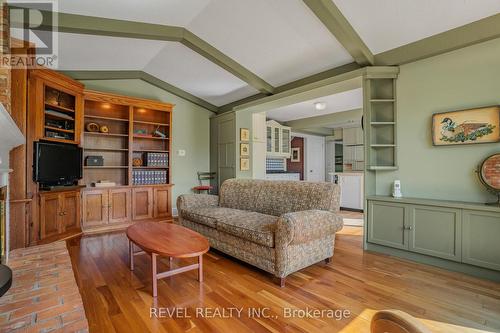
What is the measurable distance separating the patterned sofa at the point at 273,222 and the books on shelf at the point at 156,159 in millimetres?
1642

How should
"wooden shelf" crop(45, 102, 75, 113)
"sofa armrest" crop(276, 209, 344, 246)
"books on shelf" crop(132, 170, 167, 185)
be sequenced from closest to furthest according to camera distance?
1. "sofa armrest" crop(276, 209, 344, 246)
2. "wooden shelf" crop(45, 102, 75, 113)
3. "books on shelf" crop(132, 170, 167, 185)

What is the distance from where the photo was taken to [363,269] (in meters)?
2.63

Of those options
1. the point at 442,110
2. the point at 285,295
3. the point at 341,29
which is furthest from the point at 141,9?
the point at 442,110

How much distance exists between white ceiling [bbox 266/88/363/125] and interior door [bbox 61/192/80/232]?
4501mm

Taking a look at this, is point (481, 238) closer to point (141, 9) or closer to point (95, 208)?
point (141, 9)

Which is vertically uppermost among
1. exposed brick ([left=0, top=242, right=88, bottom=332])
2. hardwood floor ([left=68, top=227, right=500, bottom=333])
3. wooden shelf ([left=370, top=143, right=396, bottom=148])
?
wooden shelf ([left=370, top=143, right=396, bottom=148])

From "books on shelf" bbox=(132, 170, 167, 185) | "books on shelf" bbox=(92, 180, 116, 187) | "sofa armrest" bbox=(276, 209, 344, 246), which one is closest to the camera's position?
"sofa armrest" bbox=(276, 209, 344, 246)

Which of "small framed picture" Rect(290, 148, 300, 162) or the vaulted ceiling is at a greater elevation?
the vaulted ceiling

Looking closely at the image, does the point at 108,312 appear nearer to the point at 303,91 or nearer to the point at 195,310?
the point at 195,310

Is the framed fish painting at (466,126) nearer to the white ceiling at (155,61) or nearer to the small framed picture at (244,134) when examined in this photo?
the white ceiling at (155,61)

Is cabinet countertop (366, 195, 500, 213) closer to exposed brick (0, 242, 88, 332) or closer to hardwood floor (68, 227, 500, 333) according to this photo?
hardwood floor (68, 227, 500, 333)

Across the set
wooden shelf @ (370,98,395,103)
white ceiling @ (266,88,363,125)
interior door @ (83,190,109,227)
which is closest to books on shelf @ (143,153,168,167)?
interior door @ (83,190,109,227)

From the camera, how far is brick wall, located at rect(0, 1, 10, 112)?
94.7 inches

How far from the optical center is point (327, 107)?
5.75 m
